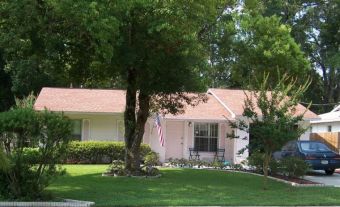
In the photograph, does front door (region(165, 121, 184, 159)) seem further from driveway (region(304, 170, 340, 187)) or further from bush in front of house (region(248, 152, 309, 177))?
bush in front of house (region(248, 152, 309, 177))

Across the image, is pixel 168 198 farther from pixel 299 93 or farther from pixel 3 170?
pixel 299 93

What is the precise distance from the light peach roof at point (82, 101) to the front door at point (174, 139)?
9.31ft

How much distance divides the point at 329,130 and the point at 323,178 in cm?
1793

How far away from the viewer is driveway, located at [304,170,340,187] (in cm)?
2070

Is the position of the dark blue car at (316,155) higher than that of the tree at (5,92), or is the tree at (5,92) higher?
the tree at (5,92)

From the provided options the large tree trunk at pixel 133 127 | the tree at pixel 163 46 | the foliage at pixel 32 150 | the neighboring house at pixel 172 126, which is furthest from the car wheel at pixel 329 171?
the foliage at pixel 32 150

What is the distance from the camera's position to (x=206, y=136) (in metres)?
29.6

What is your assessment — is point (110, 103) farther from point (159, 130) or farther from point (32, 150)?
point (32, 150)

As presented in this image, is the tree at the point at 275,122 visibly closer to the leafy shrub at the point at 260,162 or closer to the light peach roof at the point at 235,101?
the leafy shrub at the point at 260,162

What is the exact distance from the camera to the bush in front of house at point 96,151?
A: 2706cm

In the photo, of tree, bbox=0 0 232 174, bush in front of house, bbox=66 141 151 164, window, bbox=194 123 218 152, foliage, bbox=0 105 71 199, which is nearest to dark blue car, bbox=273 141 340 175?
window, bbox=194 123 218 152

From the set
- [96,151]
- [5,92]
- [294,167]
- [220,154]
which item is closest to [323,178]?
[294,167]

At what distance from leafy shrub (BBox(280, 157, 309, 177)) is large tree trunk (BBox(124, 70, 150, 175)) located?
18.5 ft

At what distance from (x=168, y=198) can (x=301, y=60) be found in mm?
11522
